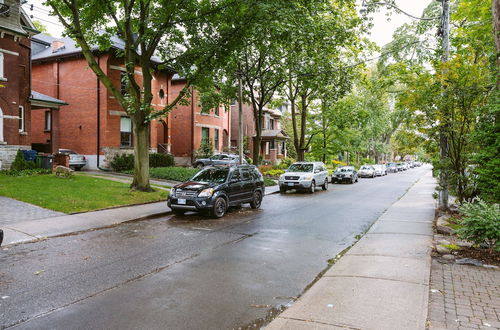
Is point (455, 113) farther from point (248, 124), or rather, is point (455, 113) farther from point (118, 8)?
point (248, 124)

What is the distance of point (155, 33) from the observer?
44.9 ft

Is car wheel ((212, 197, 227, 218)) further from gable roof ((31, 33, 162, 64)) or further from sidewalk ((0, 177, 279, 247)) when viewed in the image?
gable roof ((31, 33, 162, 64))

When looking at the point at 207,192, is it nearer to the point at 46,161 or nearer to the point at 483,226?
the point at 483,226

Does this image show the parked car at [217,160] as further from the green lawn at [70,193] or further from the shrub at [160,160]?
the green lawn at [70,193]

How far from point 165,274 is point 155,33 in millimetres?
10923

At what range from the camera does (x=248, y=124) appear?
45.4m

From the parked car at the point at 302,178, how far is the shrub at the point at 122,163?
11262mm

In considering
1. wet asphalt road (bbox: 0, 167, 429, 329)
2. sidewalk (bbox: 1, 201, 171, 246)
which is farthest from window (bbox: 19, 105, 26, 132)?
wet asphalt road (bbox: 0, 167, 429, 329)

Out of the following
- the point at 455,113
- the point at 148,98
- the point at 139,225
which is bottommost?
the point at 139,225

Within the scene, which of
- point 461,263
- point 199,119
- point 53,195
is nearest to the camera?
point 461,263

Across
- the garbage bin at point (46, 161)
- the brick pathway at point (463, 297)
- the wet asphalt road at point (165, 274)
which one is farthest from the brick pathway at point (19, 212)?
the brick pathway at point (463, 297)

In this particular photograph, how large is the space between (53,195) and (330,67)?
614 inches

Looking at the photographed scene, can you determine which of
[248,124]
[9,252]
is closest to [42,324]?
[9,252]

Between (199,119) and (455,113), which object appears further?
(199,119)
